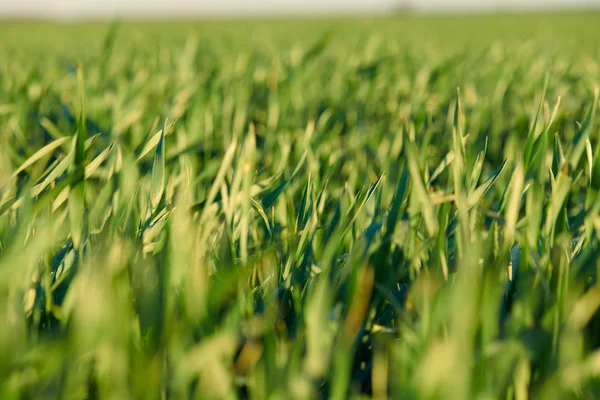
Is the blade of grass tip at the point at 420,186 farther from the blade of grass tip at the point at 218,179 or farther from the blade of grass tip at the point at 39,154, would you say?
the blade of grass tip at the point at 39,154

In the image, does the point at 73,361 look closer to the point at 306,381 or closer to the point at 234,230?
the point at 306,381

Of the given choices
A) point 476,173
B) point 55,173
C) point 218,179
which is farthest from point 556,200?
point 55,173

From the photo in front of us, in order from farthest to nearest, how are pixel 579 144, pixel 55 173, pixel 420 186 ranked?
pixel 579 144 < pixel 55 173 < pixel 420 186

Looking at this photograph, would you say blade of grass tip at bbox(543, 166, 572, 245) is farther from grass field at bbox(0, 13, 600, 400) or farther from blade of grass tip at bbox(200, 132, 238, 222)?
blade of grass tip at bbox(200, 132, 238, 222)

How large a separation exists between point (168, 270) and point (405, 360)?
236 millimetres

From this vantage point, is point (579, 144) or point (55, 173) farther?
point (579, 144)

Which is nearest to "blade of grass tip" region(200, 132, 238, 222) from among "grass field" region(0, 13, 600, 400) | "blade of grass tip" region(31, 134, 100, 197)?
"grass field" region(0, 13, 600, 400)

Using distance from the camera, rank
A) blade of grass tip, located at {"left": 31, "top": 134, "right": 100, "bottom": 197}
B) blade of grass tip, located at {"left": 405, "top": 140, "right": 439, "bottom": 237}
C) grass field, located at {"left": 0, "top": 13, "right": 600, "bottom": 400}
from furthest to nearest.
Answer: blade of grass tip, located at {"left": 31, "top": 134, "right": 100, "bottom": 197} → blade of grass tip, located at {"left": 405, "top": 140, "right": 439, "bottom": 237} → grass field, located at {"left": 0, "top": 13, "right": 600, "bottom": 400}

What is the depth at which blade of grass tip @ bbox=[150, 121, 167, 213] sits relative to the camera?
0.84 metres

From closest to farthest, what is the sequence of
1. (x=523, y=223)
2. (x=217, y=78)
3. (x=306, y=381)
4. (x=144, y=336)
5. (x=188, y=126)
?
(x=306, y=381) → (x=144, y=336) → (x=523, y=223) → (x=188, y=126) → (x=217, y=78)

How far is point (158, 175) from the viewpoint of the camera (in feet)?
2.79

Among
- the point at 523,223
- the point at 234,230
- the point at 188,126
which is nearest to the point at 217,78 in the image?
the point at 188,126

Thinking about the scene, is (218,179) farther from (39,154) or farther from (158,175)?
(39,154)

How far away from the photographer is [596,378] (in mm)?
536
